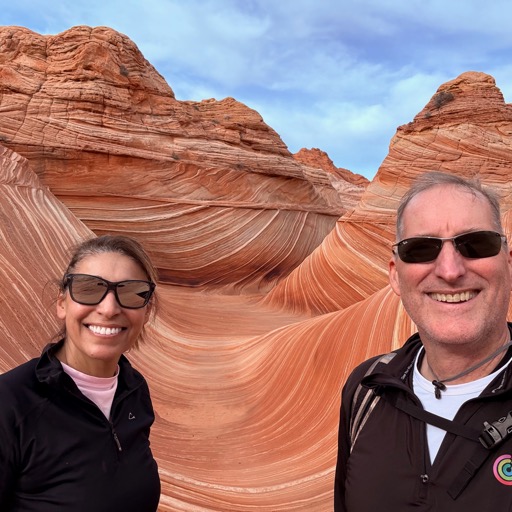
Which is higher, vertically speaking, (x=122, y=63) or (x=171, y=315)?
(x=122, y=63)

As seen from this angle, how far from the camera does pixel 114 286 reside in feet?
5.81

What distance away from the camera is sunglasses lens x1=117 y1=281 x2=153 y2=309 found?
1778mm

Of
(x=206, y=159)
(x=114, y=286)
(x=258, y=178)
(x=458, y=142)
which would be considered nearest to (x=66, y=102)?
(x=206, y=159)

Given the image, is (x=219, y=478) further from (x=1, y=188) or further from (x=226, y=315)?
(x=226, y=315)

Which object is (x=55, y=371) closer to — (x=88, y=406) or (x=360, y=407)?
(x=88, y=406)

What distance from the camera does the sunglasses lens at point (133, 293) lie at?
70.0 inches

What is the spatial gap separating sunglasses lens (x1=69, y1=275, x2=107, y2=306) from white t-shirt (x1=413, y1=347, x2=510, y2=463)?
40.1 inches

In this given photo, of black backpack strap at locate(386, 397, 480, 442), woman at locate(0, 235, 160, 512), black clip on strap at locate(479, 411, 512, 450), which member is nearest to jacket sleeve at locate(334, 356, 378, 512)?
black backpack strap at locate(386, 397, 480, 442)

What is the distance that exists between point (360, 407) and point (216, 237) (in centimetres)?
910

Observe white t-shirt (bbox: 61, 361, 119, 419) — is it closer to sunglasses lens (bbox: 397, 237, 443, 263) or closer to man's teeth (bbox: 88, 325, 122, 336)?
man's teeth (bbox: 88, 325, 122, 336)

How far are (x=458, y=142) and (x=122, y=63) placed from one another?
6.65 m

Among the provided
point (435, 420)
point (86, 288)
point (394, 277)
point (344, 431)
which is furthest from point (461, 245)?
point (86, 288)

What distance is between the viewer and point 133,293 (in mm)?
1808

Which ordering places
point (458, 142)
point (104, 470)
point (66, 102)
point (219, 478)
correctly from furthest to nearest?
point (66, 102)
point (458, 142)
point (219, 478)
point (104, 470)
